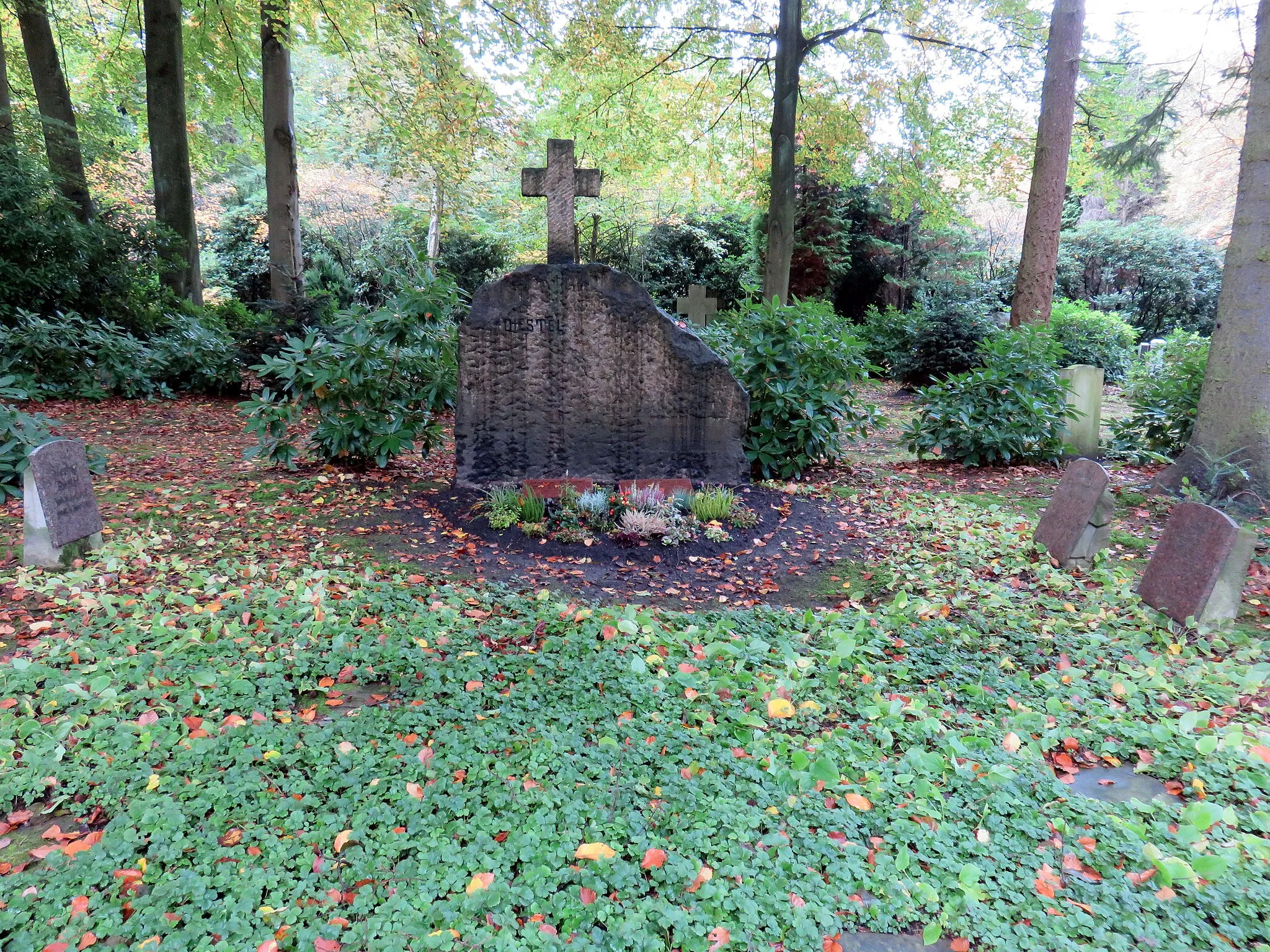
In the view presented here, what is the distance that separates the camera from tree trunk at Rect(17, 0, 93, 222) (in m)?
11.7

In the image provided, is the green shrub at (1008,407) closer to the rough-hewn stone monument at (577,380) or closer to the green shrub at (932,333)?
the rough-hewn stone monument at (577,380)

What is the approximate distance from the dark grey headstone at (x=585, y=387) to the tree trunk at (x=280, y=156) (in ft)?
25.6

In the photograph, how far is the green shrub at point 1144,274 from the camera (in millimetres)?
19625

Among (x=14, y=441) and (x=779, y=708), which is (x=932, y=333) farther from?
(x=14, y=441)

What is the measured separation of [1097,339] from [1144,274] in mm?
6792

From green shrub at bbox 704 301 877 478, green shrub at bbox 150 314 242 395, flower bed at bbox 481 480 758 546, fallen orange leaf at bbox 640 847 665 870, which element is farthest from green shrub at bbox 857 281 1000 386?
fallen orange leaf at bbox 640 847 665 870

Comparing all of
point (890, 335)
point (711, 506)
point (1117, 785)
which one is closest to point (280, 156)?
point (711, 506)

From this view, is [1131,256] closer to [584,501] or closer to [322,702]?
[584,501]

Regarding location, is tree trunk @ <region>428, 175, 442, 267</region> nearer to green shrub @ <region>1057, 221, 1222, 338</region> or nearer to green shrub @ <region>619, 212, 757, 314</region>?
green shrub @ <region>619, 212, 757, 314</region>

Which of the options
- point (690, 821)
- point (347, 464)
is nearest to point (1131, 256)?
point (347, 464)

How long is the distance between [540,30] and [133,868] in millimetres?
13794

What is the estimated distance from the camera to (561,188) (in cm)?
652

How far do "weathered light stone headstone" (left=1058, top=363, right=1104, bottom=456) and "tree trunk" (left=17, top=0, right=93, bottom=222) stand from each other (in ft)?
46.4

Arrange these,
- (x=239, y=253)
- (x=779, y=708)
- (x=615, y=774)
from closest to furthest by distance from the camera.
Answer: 1. (x=615, y=774)
2. (x=779, y=708)
3. (x=239, y=253)
